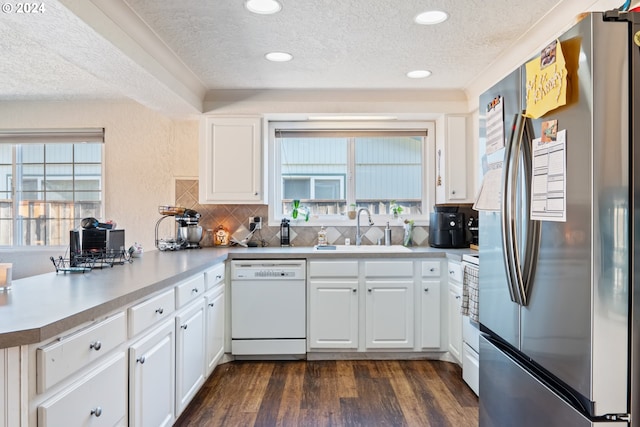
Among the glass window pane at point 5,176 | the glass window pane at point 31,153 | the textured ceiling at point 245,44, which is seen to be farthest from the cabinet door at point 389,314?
the glass window pane at point 5,176

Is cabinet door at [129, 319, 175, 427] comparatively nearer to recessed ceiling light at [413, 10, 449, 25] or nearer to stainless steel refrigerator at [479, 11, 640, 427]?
stainless steel refrigerator at [479, 11, 640, 427]

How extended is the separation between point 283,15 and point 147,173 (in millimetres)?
2279

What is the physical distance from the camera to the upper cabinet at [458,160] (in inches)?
134

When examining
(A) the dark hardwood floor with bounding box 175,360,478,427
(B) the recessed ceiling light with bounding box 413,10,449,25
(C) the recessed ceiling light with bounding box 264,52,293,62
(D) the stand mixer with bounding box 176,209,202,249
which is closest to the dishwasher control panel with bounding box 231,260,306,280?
(D) the stand mixer with bounding box 176,209,202,249

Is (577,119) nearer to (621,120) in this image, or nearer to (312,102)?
(621,120)

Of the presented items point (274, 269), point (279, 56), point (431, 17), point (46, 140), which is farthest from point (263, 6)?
point (46, 140)

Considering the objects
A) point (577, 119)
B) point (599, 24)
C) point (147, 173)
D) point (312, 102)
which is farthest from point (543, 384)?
point (147, 173)

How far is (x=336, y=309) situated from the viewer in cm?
307

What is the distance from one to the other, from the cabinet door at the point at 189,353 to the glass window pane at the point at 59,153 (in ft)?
8.05

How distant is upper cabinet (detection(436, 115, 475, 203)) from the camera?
3400mm

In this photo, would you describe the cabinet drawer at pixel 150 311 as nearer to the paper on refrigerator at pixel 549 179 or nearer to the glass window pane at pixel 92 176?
the paper on refrigerator at pixel 549 179

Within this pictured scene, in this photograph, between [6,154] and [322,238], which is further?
[6,154]

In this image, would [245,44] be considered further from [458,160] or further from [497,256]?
[458,160]

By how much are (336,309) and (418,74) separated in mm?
1936
